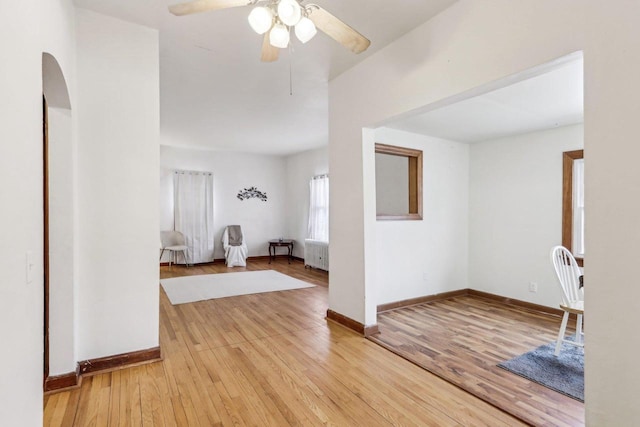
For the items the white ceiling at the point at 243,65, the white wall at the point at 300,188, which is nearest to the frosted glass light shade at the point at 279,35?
the white ceiling at the point at 243,65

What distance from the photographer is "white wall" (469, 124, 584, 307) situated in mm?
4145

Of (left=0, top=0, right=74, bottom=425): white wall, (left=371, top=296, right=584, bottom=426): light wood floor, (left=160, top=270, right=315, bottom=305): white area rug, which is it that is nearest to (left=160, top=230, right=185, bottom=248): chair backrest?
(left=160, top=270, right=315, bottom=305): white area rug

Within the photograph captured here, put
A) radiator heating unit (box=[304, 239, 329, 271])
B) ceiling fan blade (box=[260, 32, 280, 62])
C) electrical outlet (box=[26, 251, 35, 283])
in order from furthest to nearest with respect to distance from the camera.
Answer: radiator heating unit (box=[304, 239, 329, 271]), ceiling fan blade (box=[260, 32, 280, 62]), electrical outlet (box=[26, 251, 35, 283])

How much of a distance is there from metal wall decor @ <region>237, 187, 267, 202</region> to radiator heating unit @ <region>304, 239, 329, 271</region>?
6.91 feet

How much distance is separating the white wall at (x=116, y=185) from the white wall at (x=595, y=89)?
2.11 metres

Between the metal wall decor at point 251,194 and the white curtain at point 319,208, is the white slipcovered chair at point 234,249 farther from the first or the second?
the white curtain at point 319,208

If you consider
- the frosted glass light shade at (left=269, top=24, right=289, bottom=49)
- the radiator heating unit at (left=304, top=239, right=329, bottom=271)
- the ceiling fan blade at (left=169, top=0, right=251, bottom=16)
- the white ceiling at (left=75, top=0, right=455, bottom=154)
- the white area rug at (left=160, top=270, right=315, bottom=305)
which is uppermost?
the white ceiling at (left=75, top=0, right=455, bottom=154)

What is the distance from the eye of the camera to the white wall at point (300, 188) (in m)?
7.53

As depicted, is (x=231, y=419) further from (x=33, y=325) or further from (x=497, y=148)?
(x=497, y=148)

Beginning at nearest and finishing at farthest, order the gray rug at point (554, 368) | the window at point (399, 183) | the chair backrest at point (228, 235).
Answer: the gray rug at point (554, 368)
the window at point (399, 183)
the chair backrest at point (228, 235)

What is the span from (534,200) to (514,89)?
80.7 inches

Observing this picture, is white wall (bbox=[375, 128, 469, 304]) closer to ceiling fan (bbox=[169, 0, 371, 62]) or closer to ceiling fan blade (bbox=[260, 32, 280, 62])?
ceiling fan blade (bbox=[260, 32, 280, 62])

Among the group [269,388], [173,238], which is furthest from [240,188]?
[269,388]

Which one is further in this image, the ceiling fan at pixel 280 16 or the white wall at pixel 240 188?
the white wall at pixel 240 188
